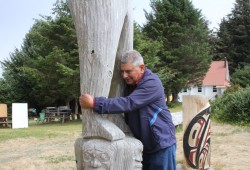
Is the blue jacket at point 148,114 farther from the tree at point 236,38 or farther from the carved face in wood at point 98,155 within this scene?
the tree at point 236,38

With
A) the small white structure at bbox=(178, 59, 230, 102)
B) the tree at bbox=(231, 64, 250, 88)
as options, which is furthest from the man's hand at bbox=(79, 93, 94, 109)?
the small white structure at bbox=(178, 59, 230, 102)

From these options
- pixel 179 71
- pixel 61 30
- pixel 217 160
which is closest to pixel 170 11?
pixel 179 71

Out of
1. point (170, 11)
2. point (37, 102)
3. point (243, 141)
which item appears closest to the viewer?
point (243, 141)

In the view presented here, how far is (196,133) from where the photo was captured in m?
5.39

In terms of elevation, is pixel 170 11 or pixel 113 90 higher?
pixel 170 11

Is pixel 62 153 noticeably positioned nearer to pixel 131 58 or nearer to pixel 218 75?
pixel 131 58

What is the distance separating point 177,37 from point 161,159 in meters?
25.9

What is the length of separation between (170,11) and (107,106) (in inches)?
1020

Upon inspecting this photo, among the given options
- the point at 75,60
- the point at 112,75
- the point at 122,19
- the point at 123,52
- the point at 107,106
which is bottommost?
the point at 107,106

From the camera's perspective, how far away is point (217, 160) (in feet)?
22.2

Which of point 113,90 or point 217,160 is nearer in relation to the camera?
point 113,90

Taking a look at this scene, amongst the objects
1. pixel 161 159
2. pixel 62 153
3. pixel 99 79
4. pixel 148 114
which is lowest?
pixel 62 153

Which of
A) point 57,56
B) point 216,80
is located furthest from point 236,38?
point 57,56

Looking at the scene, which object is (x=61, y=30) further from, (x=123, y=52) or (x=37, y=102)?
(x=123, y=52)
